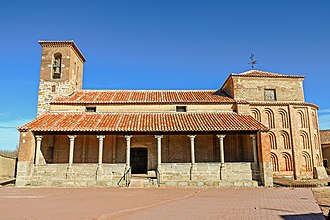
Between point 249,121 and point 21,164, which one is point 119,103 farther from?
point 249,121

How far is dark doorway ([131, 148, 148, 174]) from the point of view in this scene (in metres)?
19.9

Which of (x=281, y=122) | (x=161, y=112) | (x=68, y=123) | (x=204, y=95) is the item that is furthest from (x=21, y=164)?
(x=281, y=122)

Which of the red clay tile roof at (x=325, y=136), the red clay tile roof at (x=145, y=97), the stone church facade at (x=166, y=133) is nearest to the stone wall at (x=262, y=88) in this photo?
the stone church facade at (x=166, y=133)

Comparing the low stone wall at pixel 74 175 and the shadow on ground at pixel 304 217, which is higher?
the low stone wall at pixel 74 175

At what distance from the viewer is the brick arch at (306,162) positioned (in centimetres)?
2191

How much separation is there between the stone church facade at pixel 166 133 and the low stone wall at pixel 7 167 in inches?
297

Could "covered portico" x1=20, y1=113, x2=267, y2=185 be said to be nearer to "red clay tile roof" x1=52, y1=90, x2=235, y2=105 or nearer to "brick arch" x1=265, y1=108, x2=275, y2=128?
"red clay tile roof" x1=52, y1=90, x2=235, y2=105

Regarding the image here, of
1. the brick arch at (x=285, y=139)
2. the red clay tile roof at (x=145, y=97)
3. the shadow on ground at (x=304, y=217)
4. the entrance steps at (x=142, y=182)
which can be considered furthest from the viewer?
the brick arch at (x=285, y=139)

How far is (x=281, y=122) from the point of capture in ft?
73.5

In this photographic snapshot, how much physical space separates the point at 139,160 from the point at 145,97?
5.80 m

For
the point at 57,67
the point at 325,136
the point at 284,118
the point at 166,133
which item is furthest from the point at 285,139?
the point at 57,67

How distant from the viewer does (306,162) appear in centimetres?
2206

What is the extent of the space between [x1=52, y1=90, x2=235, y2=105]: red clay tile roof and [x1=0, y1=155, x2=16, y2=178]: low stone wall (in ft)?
31.2

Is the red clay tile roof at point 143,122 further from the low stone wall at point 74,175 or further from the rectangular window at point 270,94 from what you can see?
the rectangular window at point 270,94
